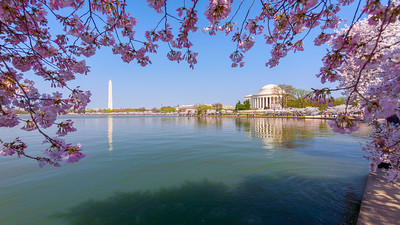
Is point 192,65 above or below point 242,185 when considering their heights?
above

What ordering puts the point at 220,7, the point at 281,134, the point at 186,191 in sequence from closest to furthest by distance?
the point at 220,7 → the point at 186,191 → the point at 281,134

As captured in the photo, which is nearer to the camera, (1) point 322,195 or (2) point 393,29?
(1) point 322,195

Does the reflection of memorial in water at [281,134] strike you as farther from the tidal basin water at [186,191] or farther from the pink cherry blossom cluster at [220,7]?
the pink cherry blossom cluster at [220,7]

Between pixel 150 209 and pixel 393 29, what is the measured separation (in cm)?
1651

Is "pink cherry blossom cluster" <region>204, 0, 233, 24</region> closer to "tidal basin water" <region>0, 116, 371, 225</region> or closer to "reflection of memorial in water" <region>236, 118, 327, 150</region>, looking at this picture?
"tidal basin water" <region>0, 116, 371, 225</region>

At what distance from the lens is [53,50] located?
383cm

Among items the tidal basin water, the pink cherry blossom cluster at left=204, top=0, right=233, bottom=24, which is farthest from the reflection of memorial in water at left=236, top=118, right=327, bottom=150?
the pink cherry blossom cluster at left=204, top=0, right=233, bottom=24

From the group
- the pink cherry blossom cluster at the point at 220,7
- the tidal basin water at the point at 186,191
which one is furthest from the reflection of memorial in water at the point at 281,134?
the pink cherry blossom cluster at the point at 220,7

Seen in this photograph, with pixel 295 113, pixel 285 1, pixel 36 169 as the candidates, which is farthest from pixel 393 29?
pixel 295 113

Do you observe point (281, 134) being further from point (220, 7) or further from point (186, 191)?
point (220, 7)

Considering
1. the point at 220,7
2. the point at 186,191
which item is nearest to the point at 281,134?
the point at 186,191

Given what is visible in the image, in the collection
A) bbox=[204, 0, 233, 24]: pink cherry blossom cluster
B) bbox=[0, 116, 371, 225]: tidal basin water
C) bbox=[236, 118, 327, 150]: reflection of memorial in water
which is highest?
bbox=[204, 0, 233, 24]: pink cherry blossom cluster

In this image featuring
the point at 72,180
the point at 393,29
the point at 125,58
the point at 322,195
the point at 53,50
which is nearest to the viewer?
the point at 53,50

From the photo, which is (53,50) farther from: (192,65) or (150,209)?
(150,209)
